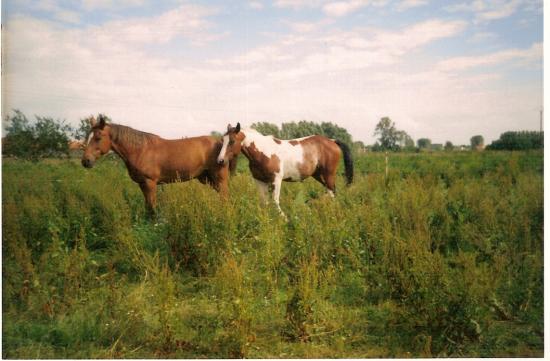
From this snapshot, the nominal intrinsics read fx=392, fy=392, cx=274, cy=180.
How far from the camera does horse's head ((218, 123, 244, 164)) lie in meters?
5.70

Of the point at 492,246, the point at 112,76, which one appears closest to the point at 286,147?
the point at 112,76

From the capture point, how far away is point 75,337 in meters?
3.21

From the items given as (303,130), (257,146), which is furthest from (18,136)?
(303,130)

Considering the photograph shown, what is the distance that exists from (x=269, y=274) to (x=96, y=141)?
3.10 meters

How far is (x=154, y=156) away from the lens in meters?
5.76

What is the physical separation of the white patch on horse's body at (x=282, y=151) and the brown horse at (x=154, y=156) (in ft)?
1.76

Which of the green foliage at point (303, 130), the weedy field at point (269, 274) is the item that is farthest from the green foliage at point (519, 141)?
the green foliage at point (303, 130)

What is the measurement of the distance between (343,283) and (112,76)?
3.57m

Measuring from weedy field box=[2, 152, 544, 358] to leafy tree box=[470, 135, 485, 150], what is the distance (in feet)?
0.67

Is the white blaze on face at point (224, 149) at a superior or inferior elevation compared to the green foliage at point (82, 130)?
inferior

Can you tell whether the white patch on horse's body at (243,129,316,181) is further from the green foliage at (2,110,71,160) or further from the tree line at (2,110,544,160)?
the green foliage at (2,110,71,160)

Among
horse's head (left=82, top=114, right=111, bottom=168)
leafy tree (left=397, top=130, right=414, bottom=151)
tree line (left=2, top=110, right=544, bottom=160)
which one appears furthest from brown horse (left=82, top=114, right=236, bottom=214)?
leafy tree (left=397, top=130, right=414, bottom=151)

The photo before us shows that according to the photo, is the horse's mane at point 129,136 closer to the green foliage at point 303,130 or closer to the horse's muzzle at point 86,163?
the horse's muzzle at point 86,163

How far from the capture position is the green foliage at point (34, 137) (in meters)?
4.36
